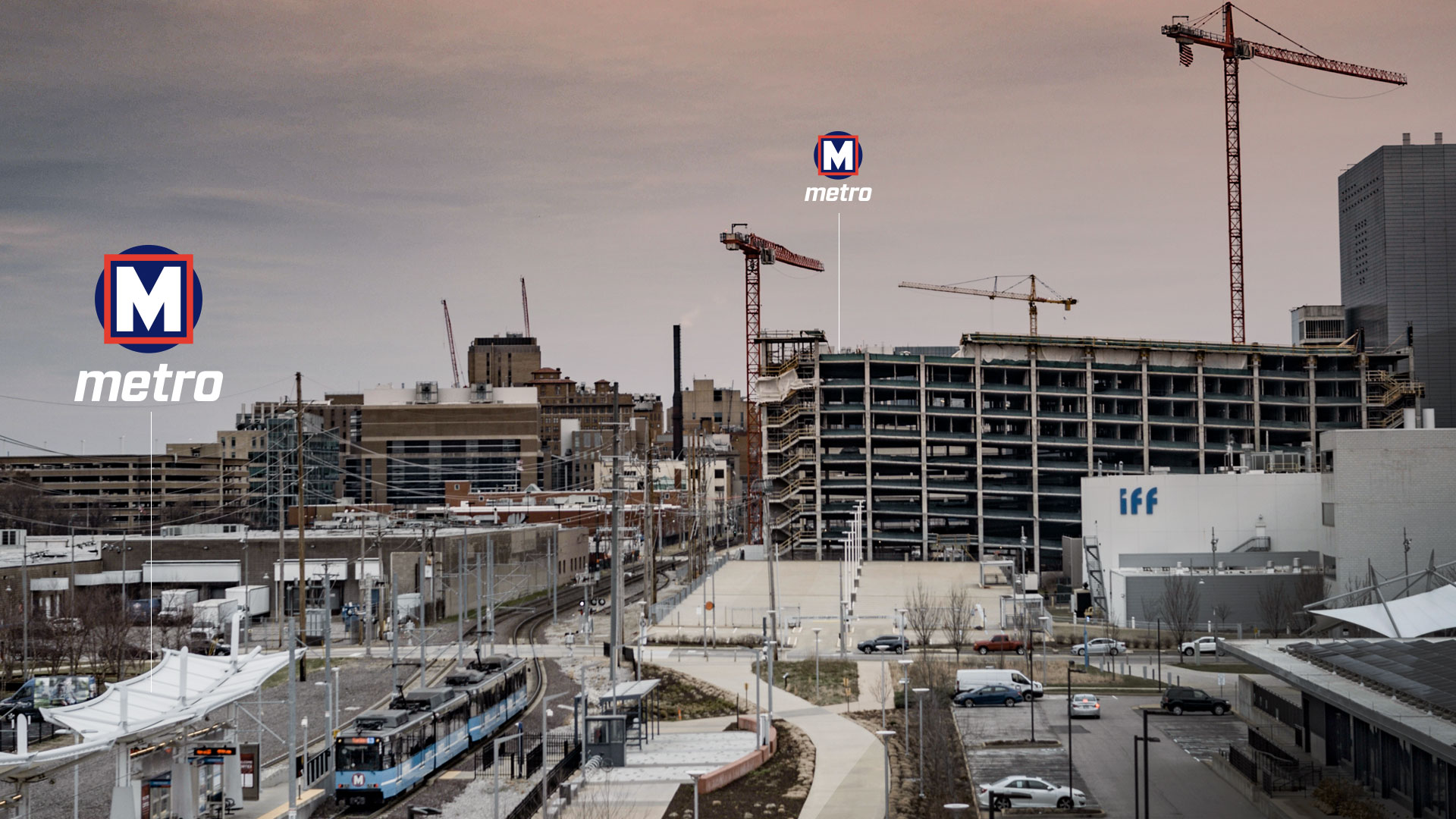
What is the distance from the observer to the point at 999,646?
66562 millimetres

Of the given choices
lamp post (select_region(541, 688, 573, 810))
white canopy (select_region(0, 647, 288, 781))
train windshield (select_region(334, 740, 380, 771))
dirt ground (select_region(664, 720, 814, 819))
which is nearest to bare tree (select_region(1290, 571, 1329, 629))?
dirt ground (select_region(664, 720, 814, 819))

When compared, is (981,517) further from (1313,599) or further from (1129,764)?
(1129,764)

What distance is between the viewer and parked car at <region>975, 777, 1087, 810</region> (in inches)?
1400

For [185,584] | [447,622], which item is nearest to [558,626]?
[447,622]

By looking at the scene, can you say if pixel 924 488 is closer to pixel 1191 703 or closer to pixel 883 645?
pixel 883 645

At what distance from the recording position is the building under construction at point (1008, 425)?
118375 mm

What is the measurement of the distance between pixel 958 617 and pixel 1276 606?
19651 millimetres

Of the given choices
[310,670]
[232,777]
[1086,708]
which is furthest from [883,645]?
[232,777]

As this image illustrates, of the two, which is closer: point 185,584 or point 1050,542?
point 185,584

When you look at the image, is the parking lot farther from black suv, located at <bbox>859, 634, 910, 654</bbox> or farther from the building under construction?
the building under construction

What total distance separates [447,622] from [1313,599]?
53636 millimetres

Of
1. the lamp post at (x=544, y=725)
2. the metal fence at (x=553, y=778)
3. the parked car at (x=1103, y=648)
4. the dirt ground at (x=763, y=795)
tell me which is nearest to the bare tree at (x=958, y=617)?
the parked car at (x=1103, y=648)

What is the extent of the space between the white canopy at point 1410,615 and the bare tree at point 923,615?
20340 millimetres

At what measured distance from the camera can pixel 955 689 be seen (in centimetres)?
5541
